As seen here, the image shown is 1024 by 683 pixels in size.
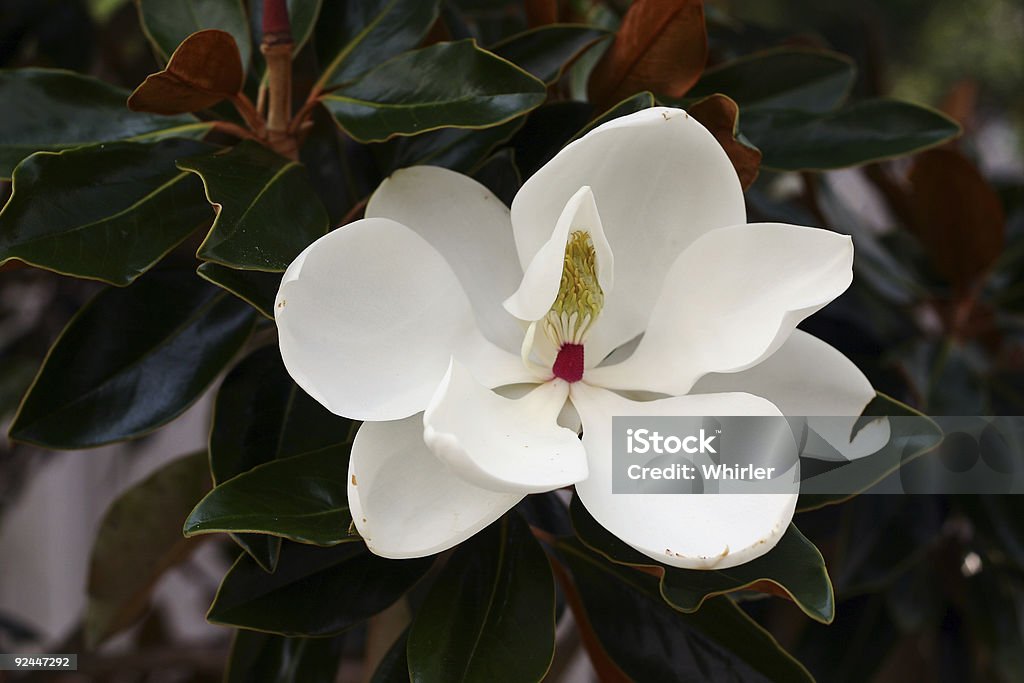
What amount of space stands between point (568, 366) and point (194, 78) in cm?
24

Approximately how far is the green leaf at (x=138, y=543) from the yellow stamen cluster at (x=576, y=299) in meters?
0.39

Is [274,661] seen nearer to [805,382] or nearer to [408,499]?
[408,499]

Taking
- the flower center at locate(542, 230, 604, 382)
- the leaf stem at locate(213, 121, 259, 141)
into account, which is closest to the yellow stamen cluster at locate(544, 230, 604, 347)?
the flower center at locate(542, 230, 604, 382)

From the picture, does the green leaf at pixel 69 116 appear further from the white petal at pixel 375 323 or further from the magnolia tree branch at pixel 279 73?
the white petal at pixel 375 323

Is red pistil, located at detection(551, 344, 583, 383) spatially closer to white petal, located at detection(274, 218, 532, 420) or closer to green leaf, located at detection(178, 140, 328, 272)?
white petal, located at detection(274, 218, 532, 420)

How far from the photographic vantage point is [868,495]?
2.50 feet

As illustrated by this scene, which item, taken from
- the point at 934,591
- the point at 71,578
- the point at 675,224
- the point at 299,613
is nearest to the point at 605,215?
the point at 675,224

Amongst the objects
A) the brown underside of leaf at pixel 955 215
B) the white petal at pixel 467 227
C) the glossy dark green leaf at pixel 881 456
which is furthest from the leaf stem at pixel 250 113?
the brown underside of leaf at pixel 955 215

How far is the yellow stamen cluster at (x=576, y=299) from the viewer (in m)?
0.44

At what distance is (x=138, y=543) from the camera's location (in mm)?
759

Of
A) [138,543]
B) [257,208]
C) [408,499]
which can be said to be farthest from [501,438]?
[138,543]

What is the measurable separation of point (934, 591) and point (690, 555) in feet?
1.93

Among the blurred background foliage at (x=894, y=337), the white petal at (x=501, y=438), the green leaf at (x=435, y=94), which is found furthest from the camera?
the blurred background foliage at (x=894, y=337)

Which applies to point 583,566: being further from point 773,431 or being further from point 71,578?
point 71,578
